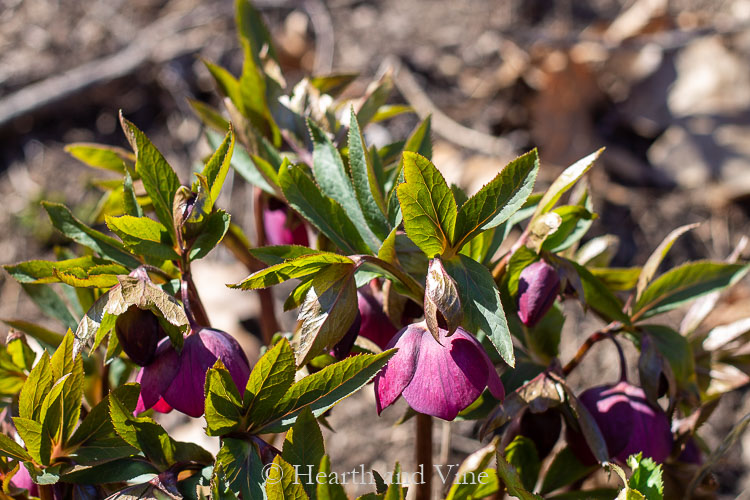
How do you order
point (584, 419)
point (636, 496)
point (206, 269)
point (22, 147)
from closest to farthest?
1. point (636, 496)
2. point (584, 419)
3. point (206, 269)
4. point (22, 147)

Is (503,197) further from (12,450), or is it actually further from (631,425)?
(12,450)

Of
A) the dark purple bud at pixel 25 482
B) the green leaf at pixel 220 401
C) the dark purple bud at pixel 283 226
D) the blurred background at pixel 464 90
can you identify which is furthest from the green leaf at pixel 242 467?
the blurred background at pixel 464 90

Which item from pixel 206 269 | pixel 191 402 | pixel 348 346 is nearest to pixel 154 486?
pixel 191 402

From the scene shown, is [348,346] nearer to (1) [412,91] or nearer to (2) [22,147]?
(1) [412,91]

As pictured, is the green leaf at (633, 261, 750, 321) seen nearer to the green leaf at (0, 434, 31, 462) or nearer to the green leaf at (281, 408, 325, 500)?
the green leaf at (281, 408, 325, 500)

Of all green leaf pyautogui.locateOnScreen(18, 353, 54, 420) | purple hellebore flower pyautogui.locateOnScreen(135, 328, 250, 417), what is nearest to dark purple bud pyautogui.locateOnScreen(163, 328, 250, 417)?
purple hellebore flower pyautogui.locateOnScreen(135, 328, 250, 417)

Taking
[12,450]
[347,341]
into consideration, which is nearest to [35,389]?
[12,450]

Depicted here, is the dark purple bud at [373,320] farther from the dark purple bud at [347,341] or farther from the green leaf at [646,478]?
the green leaf at [646,478]
